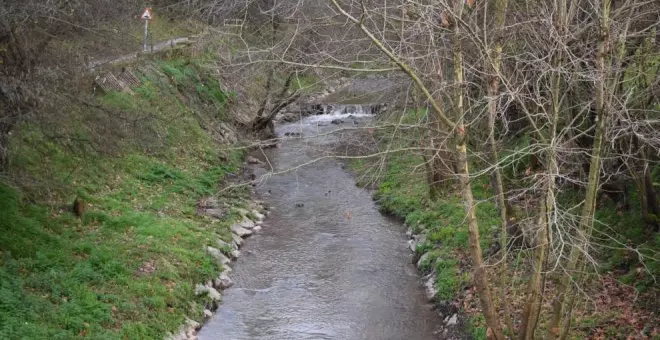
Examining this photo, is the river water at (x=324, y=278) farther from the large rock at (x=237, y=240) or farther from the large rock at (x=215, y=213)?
the large rock at (x=215, y=213)

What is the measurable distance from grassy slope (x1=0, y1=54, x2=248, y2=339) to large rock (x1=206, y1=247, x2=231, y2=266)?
294mm

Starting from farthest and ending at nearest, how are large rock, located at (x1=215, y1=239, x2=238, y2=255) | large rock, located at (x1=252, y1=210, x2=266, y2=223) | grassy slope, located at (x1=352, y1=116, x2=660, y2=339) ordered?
large rock, located at (x1=252, y1=210, x2=266, y2=223), large rock, located at (x1=215, y1=239, x2=238, y2=255), grassy slope, located at (x1=352, y1=116, x2=660, y2=339)

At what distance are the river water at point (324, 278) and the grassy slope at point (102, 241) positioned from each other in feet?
3.03

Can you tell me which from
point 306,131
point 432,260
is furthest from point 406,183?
point 306,131

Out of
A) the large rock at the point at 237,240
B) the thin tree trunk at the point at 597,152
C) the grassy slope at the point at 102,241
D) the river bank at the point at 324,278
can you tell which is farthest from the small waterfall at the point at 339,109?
the thin tree trunk at the point at 597,152

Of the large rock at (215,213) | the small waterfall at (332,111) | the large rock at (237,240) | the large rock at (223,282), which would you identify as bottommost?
the large rock at (223,282)

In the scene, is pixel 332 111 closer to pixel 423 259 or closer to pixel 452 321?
pixel 423 259

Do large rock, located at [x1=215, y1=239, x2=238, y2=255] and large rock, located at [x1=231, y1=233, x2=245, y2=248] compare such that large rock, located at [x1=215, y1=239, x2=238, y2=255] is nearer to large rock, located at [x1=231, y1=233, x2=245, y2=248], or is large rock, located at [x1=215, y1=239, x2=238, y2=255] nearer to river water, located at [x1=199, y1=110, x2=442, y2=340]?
large rock, located at [x1=231, y1=233, x2=245, y2=248]

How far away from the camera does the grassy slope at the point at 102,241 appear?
936 centimetres

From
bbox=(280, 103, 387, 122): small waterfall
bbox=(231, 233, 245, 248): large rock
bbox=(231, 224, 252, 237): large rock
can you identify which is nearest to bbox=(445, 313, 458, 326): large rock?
bbox=(231, 233, 245, 248): large rock

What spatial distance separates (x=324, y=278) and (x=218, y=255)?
94.7 inches

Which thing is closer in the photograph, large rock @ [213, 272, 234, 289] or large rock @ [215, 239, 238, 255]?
large rock @ [213, 272, 234, 289]

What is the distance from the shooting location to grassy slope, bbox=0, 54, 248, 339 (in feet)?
30.7

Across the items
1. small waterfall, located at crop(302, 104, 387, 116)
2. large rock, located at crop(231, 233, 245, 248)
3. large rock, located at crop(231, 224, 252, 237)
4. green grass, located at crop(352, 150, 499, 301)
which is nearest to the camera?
green grass, located at crop(352, 150, 499, 301)
